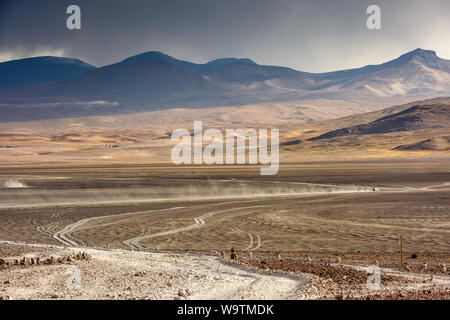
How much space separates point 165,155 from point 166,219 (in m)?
83.7

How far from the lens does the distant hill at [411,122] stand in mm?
145375

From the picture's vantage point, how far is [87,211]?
31031 millimetres

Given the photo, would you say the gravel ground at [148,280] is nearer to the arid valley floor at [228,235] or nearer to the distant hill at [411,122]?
the arid valley floor at [228,235]

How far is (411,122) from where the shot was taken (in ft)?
489

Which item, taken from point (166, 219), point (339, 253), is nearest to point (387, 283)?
point (339, 253)

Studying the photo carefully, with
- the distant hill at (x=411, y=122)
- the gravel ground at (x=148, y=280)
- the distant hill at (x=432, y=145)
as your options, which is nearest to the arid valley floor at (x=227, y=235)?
the gravel ground at (x=148, y=280)

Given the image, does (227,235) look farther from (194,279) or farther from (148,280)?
(148,280)

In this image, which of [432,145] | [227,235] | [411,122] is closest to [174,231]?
[227,235]

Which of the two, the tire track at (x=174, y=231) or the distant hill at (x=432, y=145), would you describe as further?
the distant hill at (x=432, y=145)

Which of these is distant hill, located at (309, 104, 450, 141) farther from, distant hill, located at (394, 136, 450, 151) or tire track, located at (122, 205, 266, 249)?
tire track, located at (122, 205, 266, 249)
